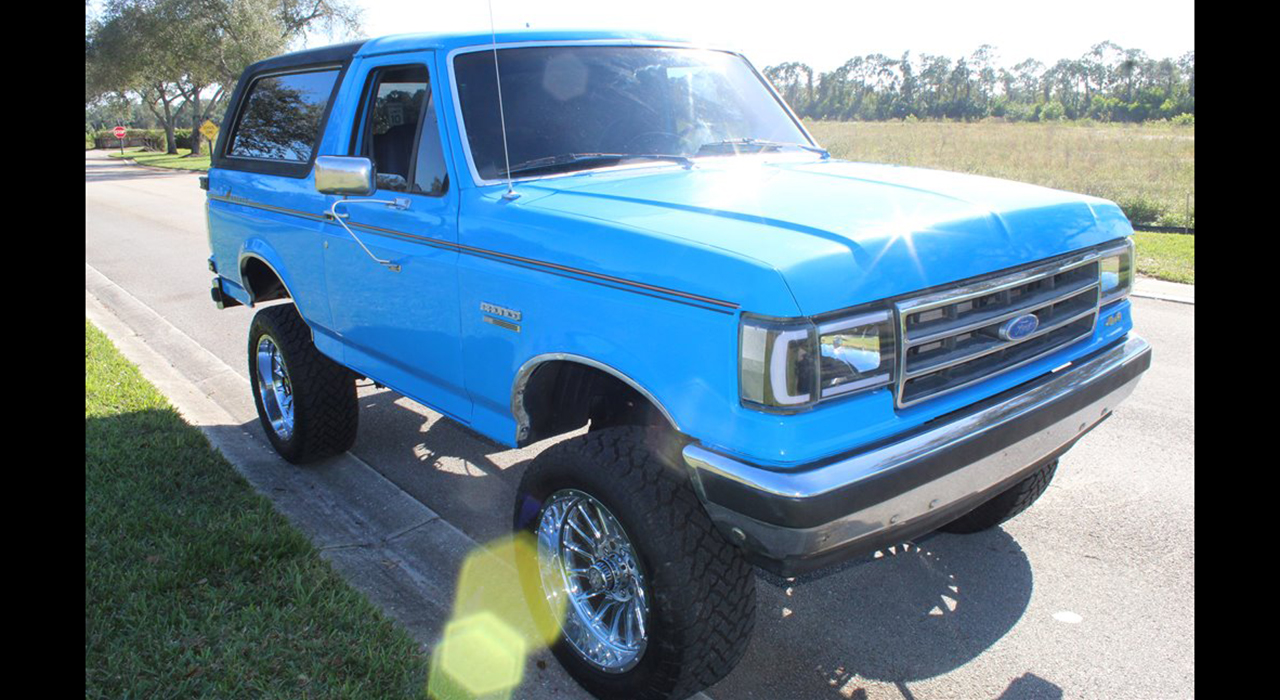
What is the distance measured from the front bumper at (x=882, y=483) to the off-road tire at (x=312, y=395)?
2.87 m

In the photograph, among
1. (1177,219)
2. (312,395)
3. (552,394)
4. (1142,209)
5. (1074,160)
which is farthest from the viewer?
(1074,160)

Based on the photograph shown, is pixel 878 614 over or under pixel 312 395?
under

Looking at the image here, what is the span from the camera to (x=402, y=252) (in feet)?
Answer: 12.2

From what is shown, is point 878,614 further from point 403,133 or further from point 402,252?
point 403,133

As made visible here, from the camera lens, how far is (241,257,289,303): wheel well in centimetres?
521

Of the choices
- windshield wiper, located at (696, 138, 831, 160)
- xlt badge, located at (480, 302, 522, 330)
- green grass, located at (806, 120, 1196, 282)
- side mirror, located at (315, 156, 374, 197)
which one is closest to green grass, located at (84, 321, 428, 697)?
xlt badge, located at (480, 302, 522, 330)

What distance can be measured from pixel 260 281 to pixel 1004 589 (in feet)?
13.9

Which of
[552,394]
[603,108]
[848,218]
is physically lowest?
[552,394]

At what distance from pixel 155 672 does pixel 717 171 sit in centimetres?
267

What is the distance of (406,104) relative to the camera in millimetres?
3961

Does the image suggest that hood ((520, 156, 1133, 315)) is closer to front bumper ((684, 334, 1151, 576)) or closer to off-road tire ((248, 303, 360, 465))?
front bumper ((684, 334, 1151, 576))

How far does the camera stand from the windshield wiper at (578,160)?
3480 millimetres

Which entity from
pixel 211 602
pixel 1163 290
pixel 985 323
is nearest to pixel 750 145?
pixel 985 323
